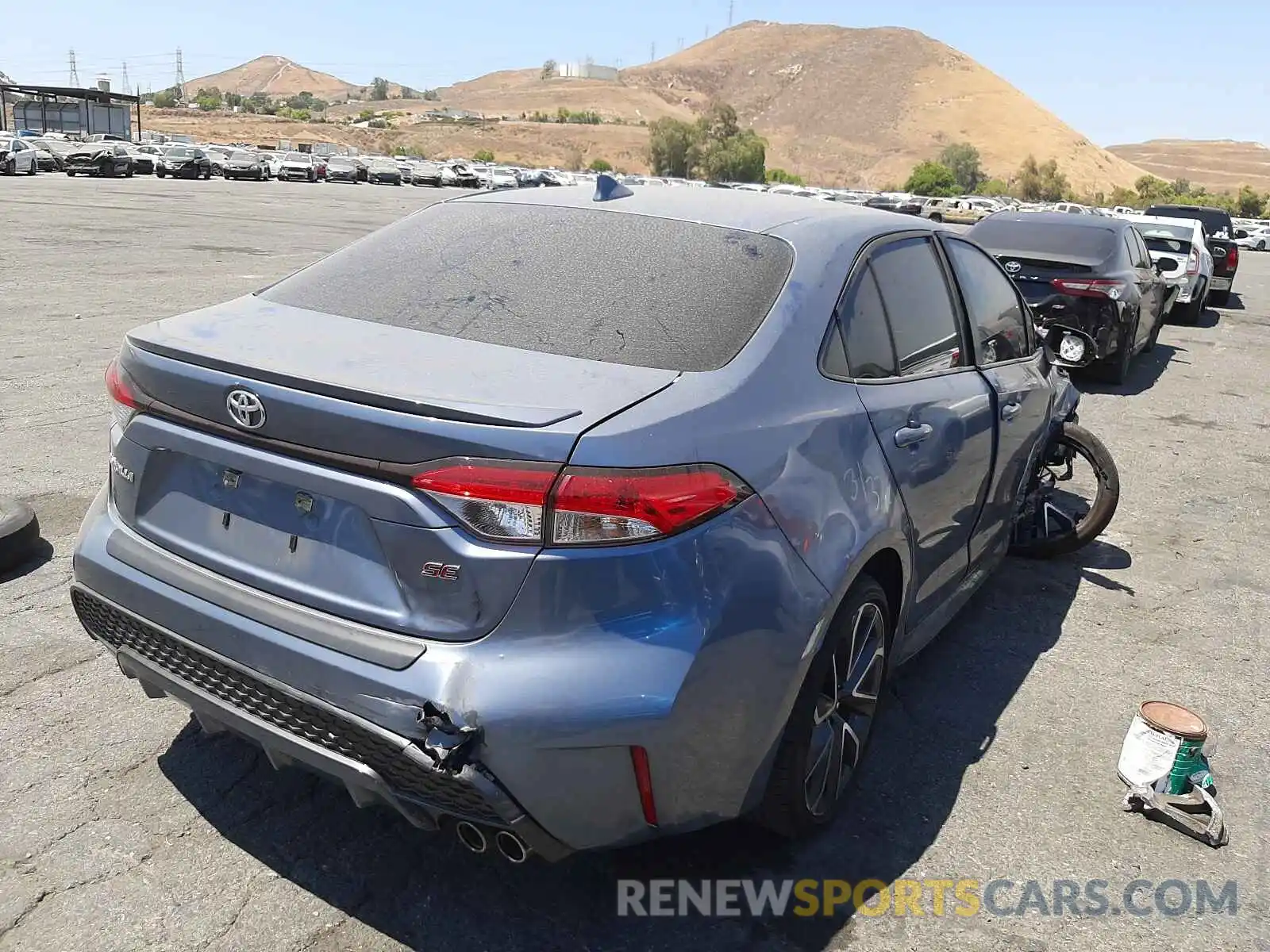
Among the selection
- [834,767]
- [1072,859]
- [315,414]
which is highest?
[315,414]

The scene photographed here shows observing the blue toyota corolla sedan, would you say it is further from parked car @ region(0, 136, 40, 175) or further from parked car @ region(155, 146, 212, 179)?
parked car @ region(155, 146, 212, 179)

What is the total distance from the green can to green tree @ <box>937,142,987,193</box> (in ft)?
479

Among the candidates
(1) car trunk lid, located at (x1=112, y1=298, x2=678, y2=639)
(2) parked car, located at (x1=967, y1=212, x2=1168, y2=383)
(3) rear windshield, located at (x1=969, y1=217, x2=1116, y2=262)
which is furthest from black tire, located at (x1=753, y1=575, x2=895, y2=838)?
(3) rear windshield, located at (x1=969, y1=217, x2=1116, y2=262)

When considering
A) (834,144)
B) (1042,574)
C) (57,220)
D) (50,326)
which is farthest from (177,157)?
(834,144)

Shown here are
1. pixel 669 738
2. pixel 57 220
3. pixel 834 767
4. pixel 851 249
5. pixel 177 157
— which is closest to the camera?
pixel 669 738

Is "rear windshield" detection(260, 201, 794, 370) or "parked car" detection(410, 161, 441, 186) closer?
"rear windshield" detection(260, 201, 794, 370)

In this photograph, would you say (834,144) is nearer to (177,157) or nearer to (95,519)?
(177,157)

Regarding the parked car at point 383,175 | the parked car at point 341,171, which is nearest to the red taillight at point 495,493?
the parked car at point 341,171

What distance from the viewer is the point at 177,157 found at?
1964 inches

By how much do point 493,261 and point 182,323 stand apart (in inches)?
34.6

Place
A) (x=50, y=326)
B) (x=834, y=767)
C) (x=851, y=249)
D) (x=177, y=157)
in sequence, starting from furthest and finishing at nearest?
(x=177, y=157) < (x=50, y=326) < (x=851, y=249) < (x=834, y=767)

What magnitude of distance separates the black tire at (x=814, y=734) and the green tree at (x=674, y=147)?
12651 cm

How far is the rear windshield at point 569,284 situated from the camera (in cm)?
280

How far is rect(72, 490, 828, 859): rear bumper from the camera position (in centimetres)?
229
